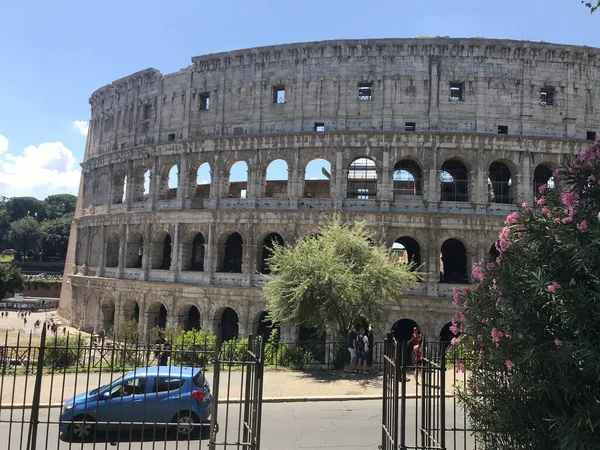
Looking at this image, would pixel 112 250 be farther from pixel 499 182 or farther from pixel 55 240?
pixel 55 240

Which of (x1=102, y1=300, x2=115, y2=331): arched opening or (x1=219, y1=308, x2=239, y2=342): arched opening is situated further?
(x1=102, y1=300, x2=115, y2=331): arched opening

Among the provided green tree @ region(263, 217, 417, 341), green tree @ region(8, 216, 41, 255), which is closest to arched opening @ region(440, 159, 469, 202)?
green tree @ region(263, 217, 417, 341)

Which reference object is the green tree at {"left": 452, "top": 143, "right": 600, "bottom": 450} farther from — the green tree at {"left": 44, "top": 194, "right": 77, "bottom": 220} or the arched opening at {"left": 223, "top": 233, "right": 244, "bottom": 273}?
the green tree at {"left": 44, "top": 194, "right": 77, "bottom": 220}

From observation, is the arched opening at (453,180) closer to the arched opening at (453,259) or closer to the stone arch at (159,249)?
the arched opening at (453,259)

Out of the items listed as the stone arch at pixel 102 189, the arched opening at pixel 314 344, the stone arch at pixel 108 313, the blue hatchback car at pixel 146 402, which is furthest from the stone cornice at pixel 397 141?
the blue hatchback car at pixel 146 402

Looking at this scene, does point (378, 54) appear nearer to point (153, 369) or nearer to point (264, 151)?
point (264, 151)

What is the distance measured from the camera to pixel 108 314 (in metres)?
28.8

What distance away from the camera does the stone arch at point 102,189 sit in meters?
31.3

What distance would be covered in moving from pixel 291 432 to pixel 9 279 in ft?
141

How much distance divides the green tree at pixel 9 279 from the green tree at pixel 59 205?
171ft

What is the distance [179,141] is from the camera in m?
26.2

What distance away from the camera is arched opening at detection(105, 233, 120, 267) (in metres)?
29.9

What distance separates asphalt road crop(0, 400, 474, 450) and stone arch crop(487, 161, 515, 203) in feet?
54.6

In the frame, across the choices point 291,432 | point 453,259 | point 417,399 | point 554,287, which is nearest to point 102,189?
point 453,259
